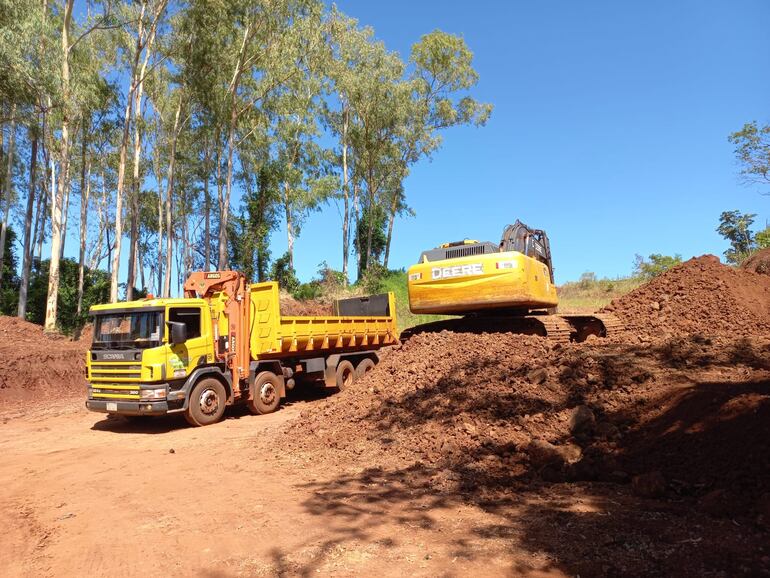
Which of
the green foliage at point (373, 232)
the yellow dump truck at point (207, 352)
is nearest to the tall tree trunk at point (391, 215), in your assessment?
the green foliage at point (373, 232)

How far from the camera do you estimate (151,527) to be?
463cm

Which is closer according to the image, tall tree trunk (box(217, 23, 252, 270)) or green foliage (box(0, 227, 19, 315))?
tall tree trunk (box(217, 23, 252, 270))

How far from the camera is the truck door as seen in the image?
9.52m

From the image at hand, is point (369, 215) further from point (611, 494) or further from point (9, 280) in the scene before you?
point (611, 494)

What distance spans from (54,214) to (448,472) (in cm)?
2064

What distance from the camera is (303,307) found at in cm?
2688

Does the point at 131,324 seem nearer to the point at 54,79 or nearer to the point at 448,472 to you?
the point at 448,472

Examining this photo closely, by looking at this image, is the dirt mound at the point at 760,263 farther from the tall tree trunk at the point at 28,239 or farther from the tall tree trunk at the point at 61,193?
the tall tree trunk at the point at 28,239

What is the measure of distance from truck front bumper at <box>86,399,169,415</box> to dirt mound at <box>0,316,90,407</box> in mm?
6470

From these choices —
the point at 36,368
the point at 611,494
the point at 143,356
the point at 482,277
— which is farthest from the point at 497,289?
the point at 36,368

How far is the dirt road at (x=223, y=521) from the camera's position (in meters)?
3.73

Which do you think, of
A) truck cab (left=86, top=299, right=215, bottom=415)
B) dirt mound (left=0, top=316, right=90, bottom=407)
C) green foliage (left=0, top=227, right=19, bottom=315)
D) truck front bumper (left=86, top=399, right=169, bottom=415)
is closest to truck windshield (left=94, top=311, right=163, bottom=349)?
truck cab (left=86, top=299, right=215, bottom=415)

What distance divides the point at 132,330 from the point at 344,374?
543cm

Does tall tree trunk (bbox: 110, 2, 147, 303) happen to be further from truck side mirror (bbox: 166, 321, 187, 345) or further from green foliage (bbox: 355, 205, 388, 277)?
green foliage (bbox: 355, 205, 388, 277)
